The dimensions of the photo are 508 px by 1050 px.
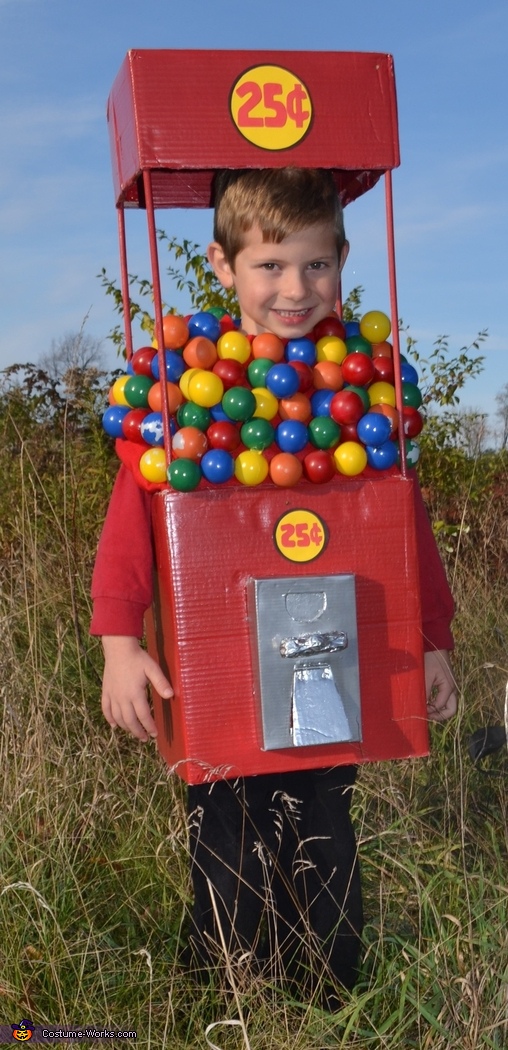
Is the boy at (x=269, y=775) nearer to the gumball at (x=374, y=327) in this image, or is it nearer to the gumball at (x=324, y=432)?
the gumball at (x=374, y=327)

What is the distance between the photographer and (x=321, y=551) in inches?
70.7

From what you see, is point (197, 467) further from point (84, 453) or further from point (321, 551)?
point (84, 453)

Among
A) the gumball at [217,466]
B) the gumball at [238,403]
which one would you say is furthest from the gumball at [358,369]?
the gumball at [217,466]

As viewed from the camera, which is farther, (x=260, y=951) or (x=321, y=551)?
(x=260, y=951)

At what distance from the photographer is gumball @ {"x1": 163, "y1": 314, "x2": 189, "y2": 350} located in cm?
189

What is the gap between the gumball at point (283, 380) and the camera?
182 centimetres

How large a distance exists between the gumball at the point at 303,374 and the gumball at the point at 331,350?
0.06m

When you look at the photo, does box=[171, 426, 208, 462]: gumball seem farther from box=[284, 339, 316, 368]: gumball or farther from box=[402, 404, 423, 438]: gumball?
box=[402, 404, 423, 438]: gumball

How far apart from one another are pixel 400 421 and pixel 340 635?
420 mm

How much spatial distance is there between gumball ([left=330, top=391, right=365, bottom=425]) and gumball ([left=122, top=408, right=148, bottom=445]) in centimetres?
35

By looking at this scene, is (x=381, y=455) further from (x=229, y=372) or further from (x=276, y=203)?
(x=276, y=203)

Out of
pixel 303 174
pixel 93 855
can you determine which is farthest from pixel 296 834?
pixel 303 174

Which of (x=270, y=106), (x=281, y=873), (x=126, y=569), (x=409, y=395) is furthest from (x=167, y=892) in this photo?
(x=270, y=106)

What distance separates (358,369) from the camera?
189 cm
